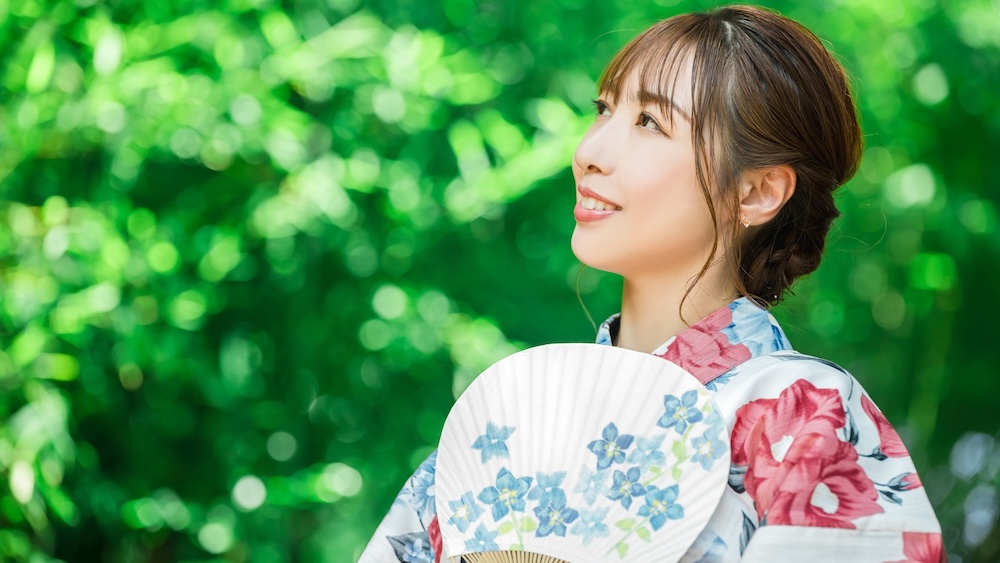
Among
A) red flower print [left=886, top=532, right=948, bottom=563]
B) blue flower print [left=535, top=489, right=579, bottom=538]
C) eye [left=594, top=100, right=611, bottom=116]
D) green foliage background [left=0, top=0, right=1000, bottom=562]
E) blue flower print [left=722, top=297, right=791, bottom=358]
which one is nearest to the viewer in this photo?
red flower print [left=886, top=532, right=948, bottom=563]

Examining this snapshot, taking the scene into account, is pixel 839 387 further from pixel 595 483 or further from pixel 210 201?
pixel 210 201

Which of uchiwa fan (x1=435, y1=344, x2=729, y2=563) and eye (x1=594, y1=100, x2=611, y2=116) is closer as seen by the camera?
uchiwa fan (x1=435, y1=344, x2=729, y2=563)

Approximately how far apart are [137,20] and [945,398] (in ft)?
6.04

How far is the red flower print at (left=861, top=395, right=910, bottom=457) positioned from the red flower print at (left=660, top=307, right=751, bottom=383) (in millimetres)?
134

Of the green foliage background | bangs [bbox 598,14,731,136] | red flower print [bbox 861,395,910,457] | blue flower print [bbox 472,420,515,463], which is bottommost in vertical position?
the green foliage background

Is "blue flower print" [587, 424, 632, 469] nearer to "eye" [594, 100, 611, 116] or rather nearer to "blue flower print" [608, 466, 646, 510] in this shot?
"blue flower print" [608, 466, 646, 510]

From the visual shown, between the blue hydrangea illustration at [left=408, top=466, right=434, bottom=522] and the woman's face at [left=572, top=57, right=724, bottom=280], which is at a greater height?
the woman's face at [left=572, top=57, right=724, bottom=280]

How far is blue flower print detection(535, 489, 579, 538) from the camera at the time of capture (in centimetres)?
96

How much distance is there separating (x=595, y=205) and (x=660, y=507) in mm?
332

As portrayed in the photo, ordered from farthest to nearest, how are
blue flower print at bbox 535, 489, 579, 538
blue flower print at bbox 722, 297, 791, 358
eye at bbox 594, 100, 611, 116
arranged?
eye at bbox 594, 100, 611, 116 → blue flower print at bbox 722, 297, 791, 358 → blue flower print at bbox 535, 489, 579, 538

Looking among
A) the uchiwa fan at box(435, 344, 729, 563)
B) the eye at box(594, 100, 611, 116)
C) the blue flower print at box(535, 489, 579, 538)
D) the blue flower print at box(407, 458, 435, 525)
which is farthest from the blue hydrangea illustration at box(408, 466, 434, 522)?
the eye at box(594, 100, 611, 116)

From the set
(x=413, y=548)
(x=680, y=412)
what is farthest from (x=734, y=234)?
(x=413, y=548)

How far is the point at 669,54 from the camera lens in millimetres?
1091

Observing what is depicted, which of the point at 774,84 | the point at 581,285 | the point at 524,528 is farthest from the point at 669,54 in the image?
the point at 581,285
